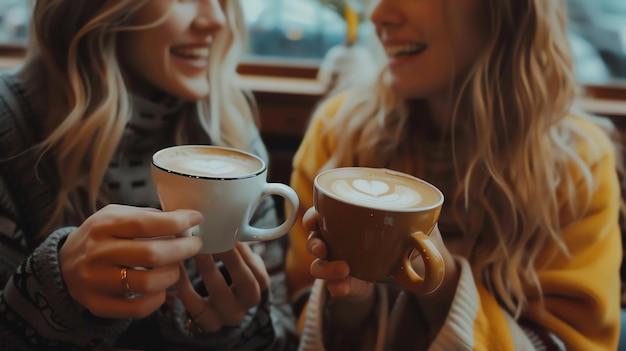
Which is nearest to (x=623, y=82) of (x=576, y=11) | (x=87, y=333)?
(x=576, y=11)

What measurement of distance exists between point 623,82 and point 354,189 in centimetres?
123

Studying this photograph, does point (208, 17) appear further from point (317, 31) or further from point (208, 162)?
point (317, 31)

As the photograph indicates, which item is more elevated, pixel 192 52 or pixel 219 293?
pixel 192 52

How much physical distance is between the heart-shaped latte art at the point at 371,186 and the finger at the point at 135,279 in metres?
0.23

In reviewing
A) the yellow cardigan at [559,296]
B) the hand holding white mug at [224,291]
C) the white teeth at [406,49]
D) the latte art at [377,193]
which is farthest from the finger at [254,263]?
the white teeth at [406,49]

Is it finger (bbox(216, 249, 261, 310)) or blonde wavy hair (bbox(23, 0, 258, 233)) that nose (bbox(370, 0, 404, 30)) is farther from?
finger (bbox(216, 249, 261, 310))

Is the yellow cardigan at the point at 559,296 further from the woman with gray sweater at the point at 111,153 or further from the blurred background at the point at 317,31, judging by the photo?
the blurred background at the point at 317,31

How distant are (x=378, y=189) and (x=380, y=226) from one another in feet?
0.25

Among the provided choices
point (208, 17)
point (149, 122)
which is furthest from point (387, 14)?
point (149, 122)

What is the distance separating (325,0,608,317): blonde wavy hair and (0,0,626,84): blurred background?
0.62 m

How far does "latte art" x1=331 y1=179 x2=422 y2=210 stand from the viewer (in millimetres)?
672

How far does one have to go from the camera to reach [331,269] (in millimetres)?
704

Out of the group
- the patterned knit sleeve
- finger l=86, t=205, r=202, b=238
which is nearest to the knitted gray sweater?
the patterned knit sleeve

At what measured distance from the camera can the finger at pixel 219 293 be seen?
2.88 feet
